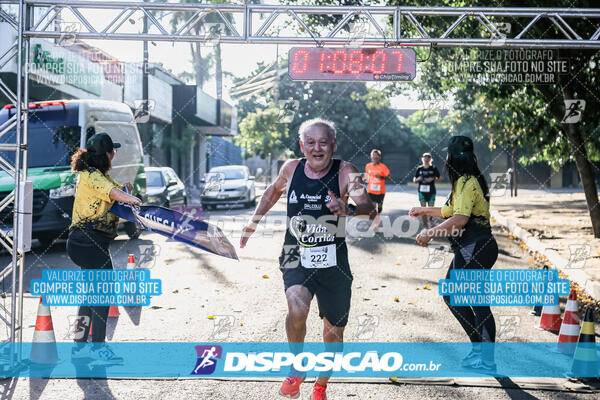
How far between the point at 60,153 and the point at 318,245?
935cm

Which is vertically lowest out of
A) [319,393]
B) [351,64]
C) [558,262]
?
[319,393]

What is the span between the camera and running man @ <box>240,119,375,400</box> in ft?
15.2

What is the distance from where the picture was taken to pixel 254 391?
4.98 m

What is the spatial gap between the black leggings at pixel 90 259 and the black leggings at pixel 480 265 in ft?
10.1

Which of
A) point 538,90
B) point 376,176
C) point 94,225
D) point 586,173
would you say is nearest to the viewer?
point 94,225

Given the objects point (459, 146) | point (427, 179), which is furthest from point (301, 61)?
point (427, 179)

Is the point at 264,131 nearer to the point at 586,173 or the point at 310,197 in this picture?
the point at 586,173

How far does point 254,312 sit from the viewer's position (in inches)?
302

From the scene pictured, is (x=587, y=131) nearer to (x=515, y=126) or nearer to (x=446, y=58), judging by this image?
(x=515, y=126)

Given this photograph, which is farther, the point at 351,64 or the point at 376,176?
the point at 376,176

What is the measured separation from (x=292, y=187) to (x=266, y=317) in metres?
3.04

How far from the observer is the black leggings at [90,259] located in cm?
558

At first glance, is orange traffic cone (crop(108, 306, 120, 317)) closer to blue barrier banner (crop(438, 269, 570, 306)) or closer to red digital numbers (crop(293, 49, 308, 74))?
red digital numbers (crop(293, 49, 308, 74))

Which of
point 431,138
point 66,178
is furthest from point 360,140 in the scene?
point 66,178
